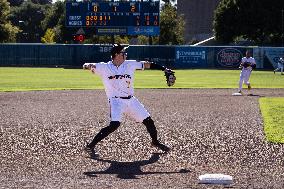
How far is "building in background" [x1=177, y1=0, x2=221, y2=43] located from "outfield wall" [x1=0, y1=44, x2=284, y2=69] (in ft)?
143

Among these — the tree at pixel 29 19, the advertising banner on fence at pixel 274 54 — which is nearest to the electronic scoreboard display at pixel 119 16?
the advertising banner on fence at pixel 274 54

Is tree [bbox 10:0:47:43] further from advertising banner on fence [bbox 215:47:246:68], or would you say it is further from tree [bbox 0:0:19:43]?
advertising banner on fence [bbox 215:47:246:68]

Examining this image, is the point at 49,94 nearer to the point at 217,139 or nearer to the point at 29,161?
the point at 217,139

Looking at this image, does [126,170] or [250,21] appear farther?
[250,21]

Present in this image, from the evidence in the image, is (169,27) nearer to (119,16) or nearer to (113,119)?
(119,16)

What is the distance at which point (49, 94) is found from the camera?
25922mm

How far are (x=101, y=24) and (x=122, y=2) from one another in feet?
8.77

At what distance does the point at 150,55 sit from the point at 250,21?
2036cm

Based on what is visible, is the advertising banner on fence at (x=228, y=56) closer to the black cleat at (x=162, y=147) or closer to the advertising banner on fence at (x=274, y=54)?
the advertising banner on fence at (x=274, y=54)

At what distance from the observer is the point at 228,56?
58.7 metres

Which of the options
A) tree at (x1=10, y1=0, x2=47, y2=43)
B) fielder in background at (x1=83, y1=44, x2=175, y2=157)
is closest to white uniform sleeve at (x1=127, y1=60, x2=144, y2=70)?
fielder in background at (x1=83, y1=44, x2=175, y2=157)

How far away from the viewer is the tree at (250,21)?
7388cm

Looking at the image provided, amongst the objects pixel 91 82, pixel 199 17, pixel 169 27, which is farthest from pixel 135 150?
pixel 199 17

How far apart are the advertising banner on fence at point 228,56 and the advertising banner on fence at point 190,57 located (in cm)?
120
